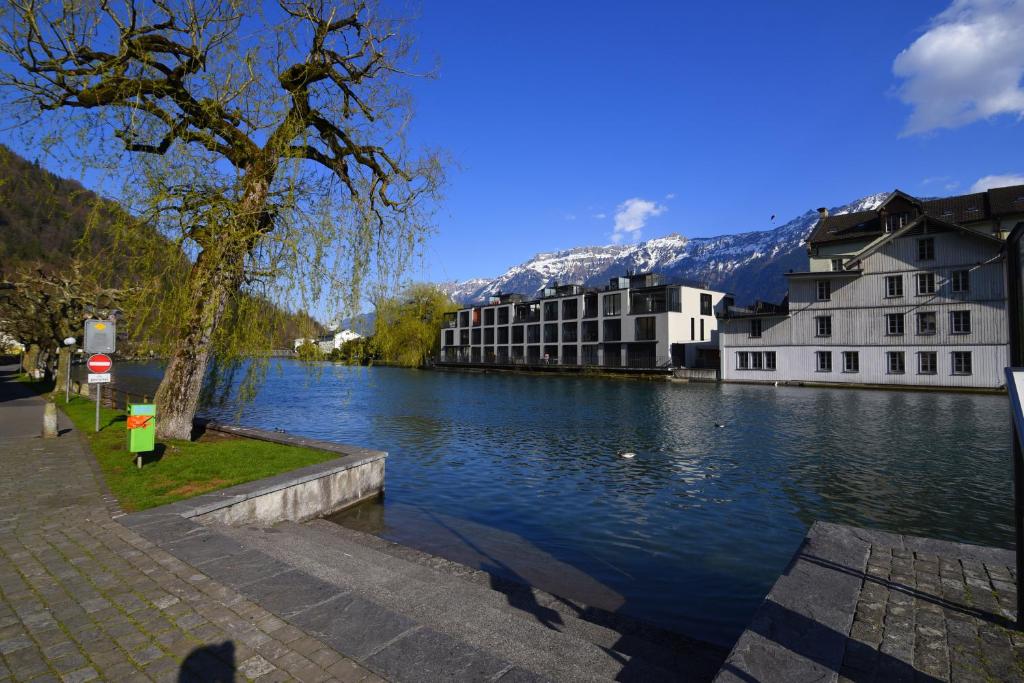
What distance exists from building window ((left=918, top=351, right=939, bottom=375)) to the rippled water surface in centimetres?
1349

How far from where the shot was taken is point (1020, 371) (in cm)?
446

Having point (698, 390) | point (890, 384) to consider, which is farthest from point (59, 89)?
point (890, 384)

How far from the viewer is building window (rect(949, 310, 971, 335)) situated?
124 ft

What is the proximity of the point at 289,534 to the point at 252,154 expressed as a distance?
8.06 metres

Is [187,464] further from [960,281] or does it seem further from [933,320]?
[960,281]

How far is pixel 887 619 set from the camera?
464 cm

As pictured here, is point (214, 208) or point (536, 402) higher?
point (214, 208)

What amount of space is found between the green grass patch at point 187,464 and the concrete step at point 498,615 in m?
1.61

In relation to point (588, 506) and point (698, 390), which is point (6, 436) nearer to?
point (588, 506)

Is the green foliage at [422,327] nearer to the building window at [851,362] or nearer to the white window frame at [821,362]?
the white window frame at [821,362]

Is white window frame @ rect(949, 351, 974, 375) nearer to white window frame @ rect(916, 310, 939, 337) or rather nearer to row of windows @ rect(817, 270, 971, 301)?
white window frame @ rect(916, 310, 939, 337)

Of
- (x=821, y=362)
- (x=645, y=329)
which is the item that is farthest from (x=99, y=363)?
(x=645, y=329)

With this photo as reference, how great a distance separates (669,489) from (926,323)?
3759 cm

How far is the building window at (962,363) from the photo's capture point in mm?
37562
